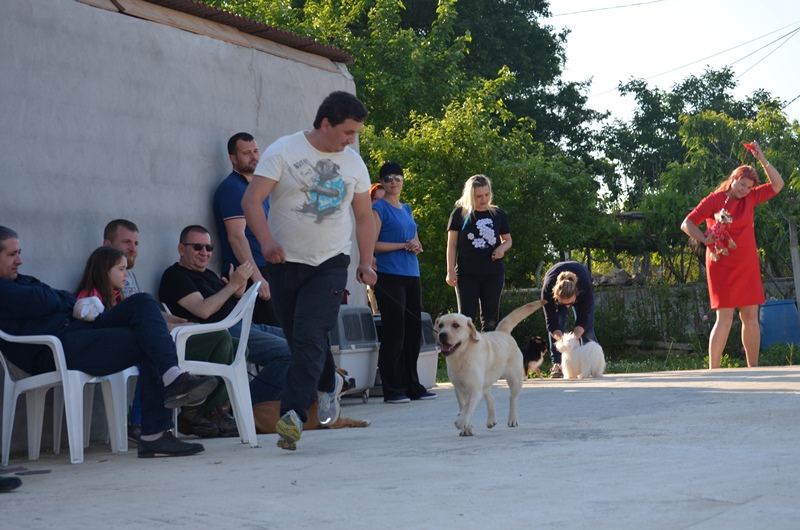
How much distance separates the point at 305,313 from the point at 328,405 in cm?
109

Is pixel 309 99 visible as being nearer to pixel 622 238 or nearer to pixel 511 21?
pixel 622 238

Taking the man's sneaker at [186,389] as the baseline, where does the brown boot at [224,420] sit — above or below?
below

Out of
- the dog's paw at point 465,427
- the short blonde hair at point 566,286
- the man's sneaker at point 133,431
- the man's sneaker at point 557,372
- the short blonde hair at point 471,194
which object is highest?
the short blonde hair at point 471,194

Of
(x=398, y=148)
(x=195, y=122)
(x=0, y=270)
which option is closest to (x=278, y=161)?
(x=0, y=270)

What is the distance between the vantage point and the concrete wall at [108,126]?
21.9 ft

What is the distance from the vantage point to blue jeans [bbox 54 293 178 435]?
575 cm

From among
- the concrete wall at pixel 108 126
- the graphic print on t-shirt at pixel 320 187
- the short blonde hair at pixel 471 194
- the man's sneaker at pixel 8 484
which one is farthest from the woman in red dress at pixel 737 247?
the man's sneaker at pixel 8 484

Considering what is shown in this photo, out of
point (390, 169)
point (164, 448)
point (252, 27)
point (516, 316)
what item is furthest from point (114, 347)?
point (252, 27)

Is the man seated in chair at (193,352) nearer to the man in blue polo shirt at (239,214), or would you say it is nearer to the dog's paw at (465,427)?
the man in blue polo shirt at (239,214)

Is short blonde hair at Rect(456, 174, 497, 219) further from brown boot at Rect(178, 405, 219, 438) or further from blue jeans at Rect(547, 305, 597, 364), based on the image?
brown boot at Rect(178, 405, 219, 438)

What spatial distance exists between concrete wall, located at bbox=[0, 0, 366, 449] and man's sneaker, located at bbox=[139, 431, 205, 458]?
121 centimetres

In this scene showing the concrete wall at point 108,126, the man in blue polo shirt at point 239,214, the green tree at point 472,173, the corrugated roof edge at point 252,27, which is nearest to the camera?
the concrete wall at point 108,126

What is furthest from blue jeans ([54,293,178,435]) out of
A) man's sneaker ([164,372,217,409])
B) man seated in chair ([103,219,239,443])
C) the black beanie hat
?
the black beanie hat

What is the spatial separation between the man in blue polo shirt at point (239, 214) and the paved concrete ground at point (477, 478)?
1373 mm
